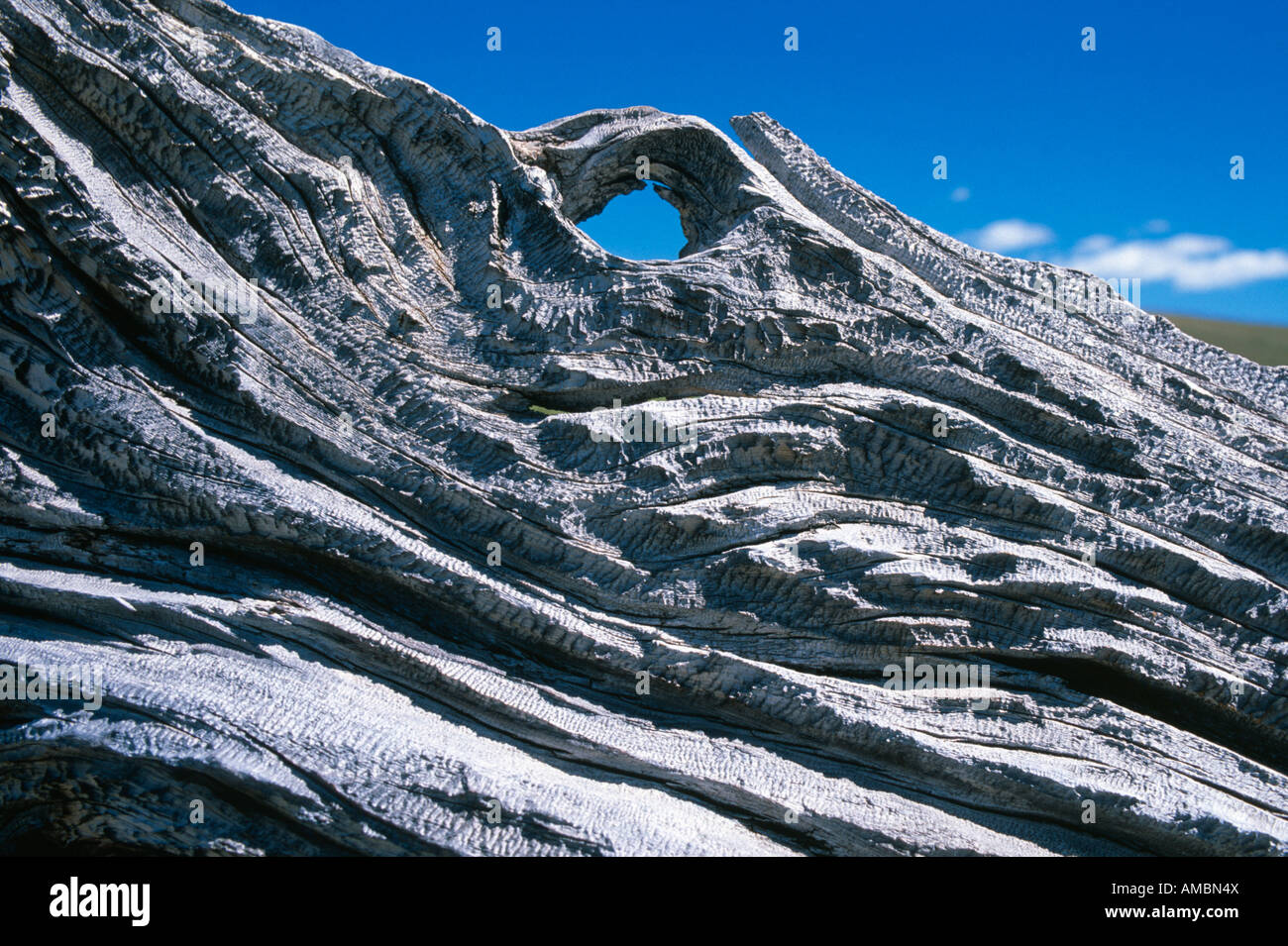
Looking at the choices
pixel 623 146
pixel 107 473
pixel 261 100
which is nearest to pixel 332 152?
pixel 261 100

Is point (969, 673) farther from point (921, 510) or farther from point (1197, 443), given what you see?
point (1197, 443)

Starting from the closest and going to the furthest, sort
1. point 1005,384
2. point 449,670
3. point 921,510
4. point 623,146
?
point 449,670
point 921,510
point 1005,384
point 623,146

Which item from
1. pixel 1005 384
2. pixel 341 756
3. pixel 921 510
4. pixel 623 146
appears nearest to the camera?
pixel 341 756

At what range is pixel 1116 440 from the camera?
17.9 ft

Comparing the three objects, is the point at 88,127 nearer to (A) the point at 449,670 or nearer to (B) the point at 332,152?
(B) the point at 332,152

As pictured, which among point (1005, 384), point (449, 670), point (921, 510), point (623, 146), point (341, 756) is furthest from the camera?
point (623, 146)

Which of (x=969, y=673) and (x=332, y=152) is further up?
(x=332, y=152)

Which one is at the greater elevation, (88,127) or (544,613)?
(88,127)

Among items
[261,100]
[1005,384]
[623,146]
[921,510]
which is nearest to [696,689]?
[921,510]

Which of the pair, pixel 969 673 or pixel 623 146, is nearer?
pixel 969 673

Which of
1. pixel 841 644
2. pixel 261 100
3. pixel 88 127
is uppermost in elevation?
pixel 261 100

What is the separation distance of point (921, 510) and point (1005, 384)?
1.03 m

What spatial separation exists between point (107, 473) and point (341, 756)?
84.5 inches

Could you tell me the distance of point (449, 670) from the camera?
465 cm
